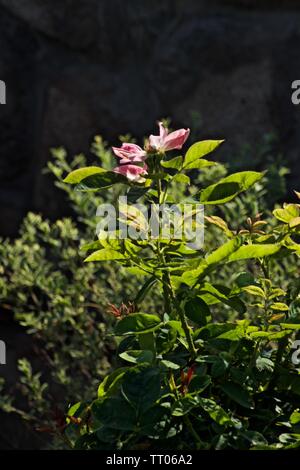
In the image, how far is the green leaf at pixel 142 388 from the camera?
133 centimetres

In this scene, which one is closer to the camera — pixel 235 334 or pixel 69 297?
pixel 235 334

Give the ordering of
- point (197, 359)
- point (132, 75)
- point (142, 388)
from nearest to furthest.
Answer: point (142, 388) → point (197, 359) → point (132, 75)

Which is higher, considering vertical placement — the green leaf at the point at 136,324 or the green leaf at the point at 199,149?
the green leaf at the point at 199,149

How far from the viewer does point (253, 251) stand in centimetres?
138

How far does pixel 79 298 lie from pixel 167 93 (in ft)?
3.05

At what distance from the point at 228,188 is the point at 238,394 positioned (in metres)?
0.31

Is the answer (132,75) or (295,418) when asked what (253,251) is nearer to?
(295,418)

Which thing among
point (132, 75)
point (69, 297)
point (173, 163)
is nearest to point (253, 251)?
point (173, 163)

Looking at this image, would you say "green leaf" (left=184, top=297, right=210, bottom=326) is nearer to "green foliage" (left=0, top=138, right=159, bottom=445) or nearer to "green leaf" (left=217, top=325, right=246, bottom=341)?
"green leaf" (left=217, top=325, right=246, bottom=341)

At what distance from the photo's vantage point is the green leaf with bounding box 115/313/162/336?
1.39 meters

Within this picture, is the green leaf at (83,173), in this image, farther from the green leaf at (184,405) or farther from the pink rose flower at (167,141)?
the green leaf at (184,405)

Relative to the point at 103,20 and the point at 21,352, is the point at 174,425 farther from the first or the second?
the point at 103,20

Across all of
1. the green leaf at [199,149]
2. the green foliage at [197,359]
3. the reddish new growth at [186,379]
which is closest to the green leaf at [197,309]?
the green foliage at [197,359]

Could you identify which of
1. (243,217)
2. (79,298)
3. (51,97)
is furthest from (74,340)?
(51,97)
